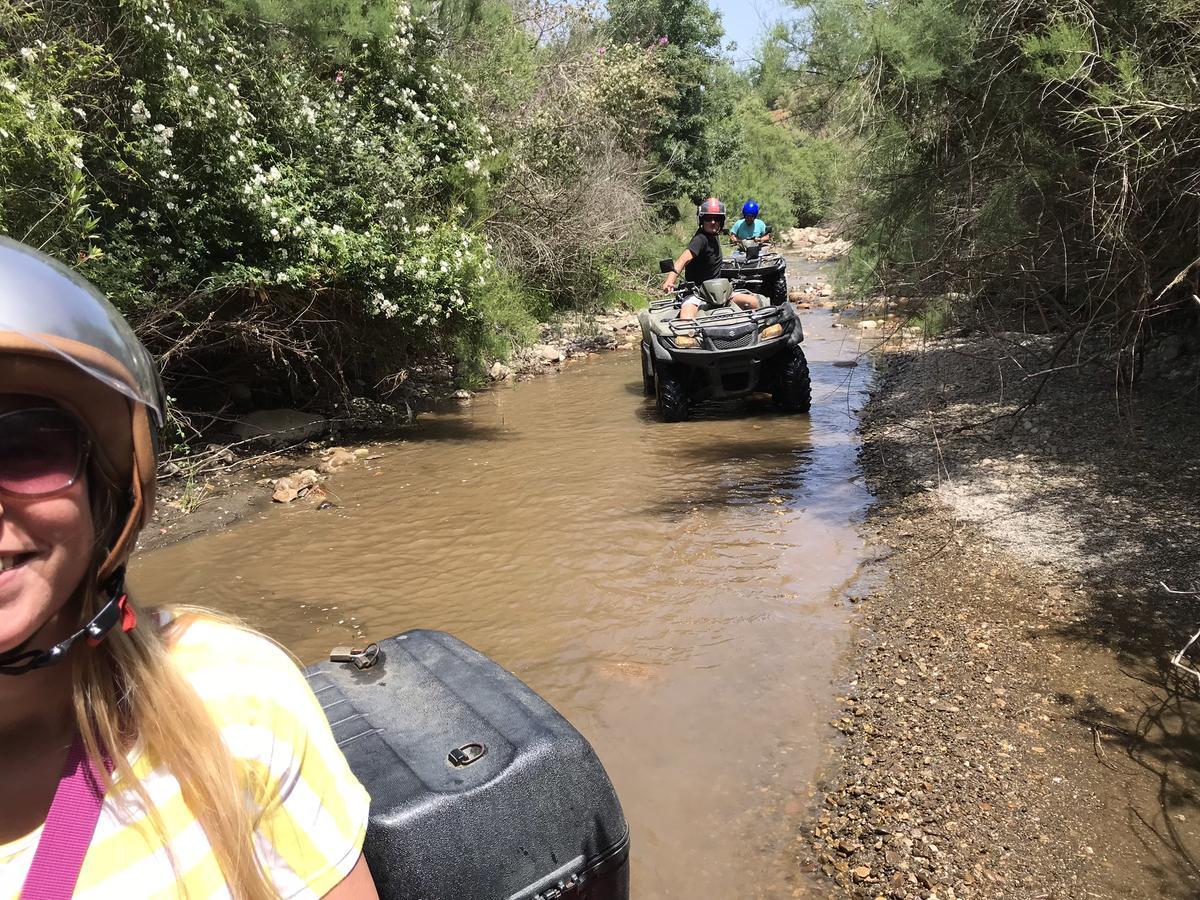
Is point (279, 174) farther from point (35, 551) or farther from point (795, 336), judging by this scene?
point (35, 551)

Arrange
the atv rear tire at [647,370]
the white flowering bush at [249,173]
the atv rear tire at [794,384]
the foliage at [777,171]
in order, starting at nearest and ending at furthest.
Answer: the white flowering bush at [249,173], the atv rear tire at [794,384], the atv rear tire at [647,370], the foliage at [777,171]

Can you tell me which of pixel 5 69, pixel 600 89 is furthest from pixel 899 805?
pixel 600 89

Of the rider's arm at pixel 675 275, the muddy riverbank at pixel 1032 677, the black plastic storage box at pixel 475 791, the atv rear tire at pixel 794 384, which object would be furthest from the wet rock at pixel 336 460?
the black plastic storage box at pixel 475 791

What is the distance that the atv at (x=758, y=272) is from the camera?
10363 mm

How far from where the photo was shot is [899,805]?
3029 millimetres

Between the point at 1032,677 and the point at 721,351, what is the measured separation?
5.25 m

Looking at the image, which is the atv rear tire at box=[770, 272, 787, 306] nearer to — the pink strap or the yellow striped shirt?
the yellow striped shirt

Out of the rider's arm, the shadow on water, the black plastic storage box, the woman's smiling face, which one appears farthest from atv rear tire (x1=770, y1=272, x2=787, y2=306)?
the woman's smiling face

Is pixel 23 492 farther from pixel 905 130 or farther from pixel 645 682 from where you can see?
pixel 905 130

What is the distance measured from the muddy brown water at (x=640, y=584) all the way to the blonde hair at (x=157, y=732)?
226cm

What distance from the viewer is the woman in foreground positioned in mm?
911

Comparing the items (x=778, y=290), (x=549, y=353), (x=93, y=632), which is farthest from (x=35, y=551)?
(x=549, y=353)

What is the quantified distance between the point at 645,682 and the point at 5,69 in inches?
222

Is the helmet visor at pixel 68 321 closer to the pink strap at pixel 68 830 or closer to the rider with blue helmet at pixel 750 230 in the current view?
the pink strap at pixel 68 830
